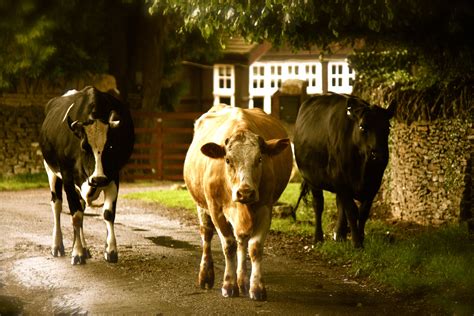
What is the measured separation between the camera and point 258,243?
818 cm

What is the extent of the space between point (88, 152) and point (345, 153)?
3.16m

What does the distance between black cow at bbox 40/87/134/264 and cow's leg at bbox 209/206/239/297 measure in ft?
7.71

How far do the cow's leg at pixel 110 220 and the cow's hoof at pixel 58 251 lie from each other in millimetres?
743

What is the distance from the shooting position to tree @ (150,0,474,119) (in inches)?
421

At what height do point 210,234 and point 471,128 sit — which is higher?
point 471,128

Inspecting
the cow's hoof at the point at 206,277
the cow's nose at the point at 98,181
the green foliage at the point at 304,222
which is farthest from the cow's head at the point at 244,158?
the green foliage at the point at 304,222

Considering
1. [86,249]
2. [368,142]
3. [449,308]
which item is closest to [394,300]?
[449,308]

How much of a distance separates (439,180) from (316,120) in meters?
2.23

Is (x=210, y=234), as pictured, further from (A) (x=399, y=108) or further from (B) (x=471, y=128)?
(A) (x=399, y=108)

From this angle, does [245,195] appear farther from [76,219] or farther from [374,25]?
[374,25]

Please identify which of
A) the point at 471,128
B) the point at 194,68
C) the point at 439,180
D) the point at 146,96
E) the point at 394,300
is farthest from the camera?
the point at 194,68

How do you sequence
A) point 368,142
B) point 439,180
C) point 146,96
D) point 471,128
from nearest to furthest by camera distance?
1. point 368,142
2. point 471,128
3. point 439,180
4. point 146,96

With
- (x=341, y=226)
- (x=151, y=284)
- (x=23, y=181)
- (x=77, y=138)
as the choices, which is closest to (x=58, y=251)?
(x=77, y=138)

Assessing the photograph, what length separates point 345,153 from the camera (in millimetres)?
11406
